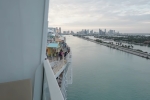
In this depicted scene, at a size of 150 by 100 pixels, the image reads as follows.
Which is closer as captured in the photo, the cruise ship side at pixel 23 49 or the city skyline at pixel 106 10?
the cruise ship side at pixel 23 49

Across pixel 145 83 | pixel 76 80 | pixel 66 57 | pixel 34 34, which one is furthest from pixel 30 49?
pixel 145 83

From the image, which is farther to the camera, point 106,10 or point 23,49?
point 106,10

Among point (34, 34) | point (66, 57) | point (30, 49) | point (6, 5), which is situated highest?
point (6, 5)

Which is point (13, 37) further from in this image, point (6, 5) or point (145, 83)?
point (145, 83)

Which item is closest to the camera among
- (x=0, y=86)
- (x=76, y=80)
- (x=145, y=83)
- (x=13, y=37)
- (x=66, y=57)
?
(x=0, y=86)

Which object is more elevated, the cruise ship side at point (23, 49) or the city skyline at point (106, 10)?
the city skyline at point (106, 10)

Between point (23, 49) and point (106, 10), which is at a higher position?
point (106, 10)

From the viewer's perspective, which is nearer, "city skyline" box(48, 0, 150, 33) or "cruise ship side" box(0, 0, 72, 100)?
"cruise ship side" box(0, 0, 72, 100)

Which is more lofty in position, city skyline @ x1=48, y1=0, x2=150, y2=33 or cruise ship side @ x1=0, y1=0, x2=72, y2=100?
city skyline @ x1=48, y1=0, x2=150, y2=33
